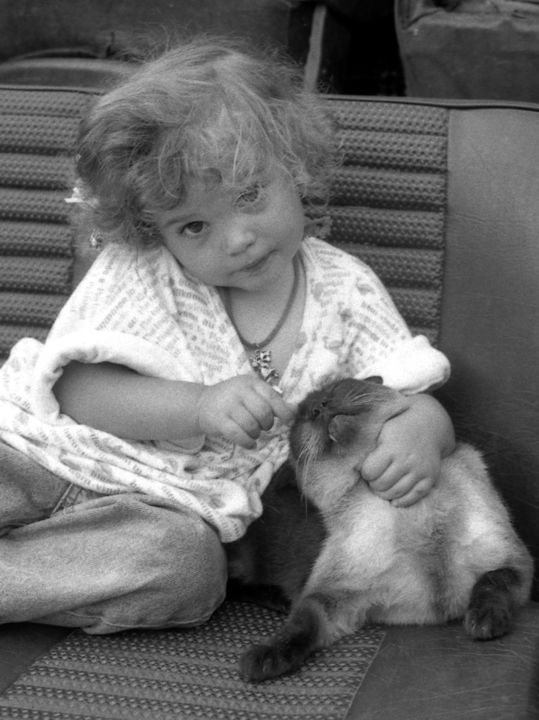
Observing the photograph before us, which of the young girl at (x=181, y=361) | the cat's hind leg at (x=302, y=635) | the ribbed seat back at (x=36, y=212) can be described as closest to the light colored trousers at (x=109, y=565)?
the young girl at (x=181, y=361)

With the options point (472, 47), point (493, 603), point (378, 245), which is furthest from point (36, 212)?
point (493, 603)

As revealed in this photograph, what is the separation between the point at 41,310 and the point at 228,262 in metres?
0.48

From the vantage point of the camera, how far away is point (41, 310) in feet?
6.35

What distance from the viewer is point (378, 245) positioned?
72.3 inches

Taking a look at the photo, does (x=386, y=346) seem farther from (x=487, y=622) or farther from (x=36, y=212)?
(x=36, y=212)

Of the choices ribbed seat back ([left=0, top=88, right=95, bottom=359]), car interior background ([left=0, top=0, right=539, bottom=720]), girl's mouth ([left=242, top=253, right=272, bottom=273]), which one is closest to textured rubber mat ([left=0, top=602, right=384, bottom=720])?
car interior background ([left=0, top=0, right=539, bottom=720])

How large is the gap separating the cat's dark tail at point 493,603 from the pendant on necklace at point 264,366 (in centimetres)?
43

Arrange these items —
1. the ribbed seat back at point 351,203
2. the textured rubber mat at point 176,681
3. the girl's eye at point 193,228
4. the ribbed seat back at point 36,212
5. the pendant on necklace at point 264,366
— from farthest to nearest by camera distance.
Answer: the ribbed seat back at point 36,212, the ribbed seat back at point 351,203, the pendant on necklace at point 264,366, the girl's eye at point 193,228, the textured rubber mat at point 176,681

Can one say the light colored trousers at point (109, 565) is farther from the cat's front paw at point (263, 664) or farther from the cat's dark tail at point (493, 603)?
the cat's dark tail at point (493, 603)

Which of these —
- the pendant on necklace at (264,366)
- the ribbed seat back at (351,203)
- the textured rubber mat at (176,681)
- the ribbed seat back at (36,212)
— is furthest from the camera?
the ribbed seat back at (36,212)

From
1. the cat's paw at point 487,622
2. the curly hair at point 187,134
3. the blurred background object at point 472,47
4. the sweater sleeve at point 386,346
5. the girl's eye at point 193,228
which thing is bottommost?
the cat's paw at point 487,622

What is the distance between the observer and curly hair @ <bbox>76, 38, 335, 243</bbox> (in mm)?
1523

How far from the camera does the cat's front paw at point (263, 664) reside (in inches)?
54.2

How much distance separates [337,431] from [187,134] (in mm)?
443
